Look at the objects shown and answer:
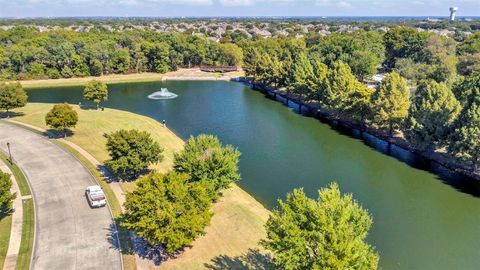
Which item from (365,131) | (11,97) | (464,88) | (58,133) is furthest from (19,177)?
(464,88)

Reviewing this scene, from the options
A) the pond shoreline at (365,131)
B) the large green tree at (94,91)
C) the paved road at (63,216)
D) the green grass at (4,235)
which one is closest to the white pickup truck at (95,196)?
the paved road at (63,216)

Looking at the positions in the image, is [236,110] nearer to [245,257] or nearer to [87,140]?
[87,140]

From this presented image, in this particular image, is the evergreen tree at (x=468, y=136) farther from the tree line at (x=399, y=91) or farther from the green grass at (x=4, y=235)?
the green grass at (x=4, y=235)

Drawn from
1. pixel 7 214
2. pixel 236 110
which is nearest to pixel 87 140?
pixel 7 214

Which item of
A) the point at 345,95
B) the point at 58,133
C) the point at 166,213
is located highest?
the point at 166,213

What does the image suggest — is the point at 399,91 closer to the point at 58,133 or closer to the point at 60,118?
the point at 60,118

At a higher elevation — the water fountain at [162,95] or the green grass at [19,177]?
the green grass at [19,177]
